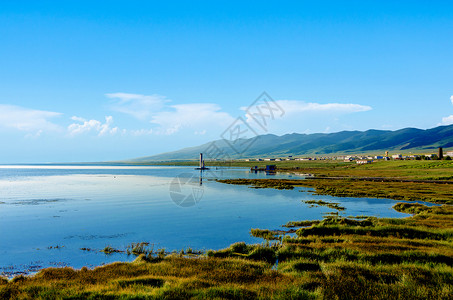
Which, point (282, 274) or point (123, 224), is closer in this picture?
point (282, 274)

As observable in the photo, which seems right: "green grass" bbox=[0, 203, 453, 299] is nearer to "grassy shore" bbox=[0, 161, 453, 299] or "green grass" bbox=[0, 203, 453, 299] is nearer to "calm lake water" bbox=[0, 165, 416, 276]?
"grassy shore" bbox=[0, 161, 453, 299]

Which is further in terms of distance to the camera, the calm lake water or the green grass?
the calm lake water

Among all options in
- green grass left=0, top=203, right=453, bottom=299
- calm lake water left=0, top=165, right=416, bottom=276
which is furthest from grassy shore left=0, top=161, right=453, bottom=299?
calm lake water left=0, top=165, right=416, bottom=276

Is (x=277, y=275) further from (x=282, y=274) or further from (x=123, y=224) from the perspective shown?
(x=123, y=224)

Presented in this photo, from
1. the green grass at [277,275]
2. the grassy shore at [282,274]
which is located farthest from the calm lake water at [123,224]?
the green grass at [277,275]

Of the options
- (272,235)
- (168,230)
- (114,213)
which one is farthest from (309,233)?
(114,213)

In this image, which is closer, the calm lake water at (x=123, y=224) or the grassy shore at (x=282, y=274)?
the grassy shore at (x=282, y=274)

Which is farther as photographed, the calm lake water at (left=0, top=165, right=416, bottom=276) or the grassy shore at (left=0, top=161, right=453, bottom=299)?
the calm lake water at (left=0, top=165, right=416, bottom=276)

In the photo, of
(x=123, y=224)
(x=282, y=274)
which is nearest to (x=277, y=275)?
(x=282, y=274)

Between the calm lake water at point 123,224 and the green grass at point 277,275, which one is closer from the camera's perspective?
the green grass at point 277,275

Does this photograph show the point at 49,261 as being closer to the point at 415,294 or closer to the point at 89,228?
the point at 89,228

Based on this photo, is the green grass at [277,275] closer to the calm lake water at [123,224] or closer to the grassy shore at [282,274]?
the grassy shore at [282,274]

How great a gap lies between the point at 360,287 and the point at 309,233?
1284cm

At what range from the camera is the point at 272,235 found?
26.1 m
